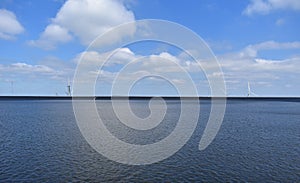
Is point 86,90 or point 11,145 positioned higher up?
point 86,90

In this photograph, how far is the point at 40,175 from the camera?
25.3 meters

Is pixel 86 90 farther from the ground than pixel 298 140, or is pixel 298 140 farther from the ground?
pixel 86 90

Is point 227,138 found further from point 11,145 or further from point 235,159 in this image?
point 11,145

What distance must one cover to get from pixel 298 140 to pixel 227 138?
12.2 m

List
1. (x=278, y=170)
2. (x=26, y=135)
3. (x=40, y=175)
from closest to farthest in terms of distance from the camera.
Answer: (x=40, y=175), (x=278, y=170), (x=26, y=135)

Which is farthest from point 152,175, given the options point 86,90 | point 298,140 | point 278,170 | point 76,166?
point 298,140

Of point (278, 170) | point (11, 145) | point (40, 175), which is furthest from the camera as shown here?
point (11, 145)

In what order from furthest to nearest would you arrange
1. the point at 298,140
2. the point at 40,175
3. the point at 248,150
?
1. the point at 298,140
2. the point at 248,150
3. the point at 40,175

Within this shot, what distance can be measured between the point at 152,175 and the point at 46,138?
26.2 m

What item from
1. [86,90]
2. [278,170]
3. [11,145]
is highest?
[86,90]

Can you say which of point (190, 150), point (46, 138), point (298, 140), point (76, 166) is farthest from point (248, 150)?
point (46, 138)

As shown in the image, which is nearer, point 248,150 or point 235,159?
point 235,159

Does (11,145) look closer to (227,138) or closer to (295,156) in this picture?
(227,138)

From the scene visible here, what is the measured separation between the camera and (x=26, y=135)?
156 feet
